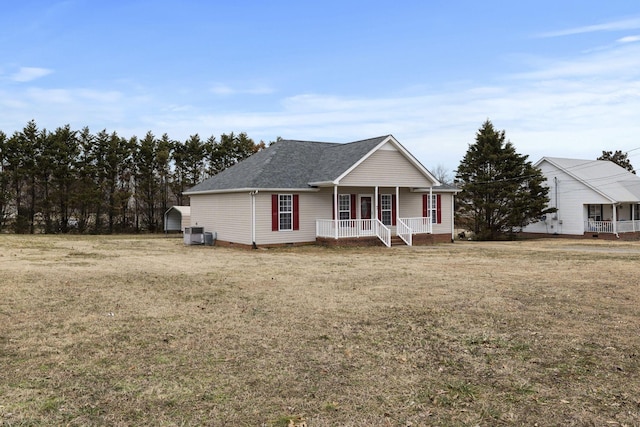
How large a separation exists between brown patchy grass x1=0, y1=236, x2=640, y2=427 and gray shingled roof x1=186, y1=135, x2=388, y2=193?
11.3 m

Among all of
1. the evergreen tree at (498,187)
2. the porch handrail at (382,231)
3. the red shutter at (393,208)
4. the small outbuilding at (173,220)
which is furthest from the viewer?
the small outbuilding at (173,220)

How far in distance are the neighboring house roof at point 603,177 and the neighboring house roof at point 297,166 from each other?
50.1 feet

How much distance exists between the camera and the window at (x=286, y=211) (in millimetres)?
22375

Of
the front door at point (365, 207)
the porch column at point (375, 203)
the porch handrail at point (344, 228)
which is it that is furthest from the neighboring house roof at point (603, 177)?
the porch handrail at point (344, 228)

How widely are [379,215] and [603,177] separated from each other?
21.1 meters

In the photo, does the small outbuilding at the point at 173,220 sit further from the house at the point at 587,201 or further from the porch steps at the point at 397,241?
the house at the point at 587,201

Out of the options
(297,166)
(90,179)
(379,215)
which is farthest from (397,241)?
(90,179)

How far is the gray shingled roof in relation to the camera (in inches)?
881

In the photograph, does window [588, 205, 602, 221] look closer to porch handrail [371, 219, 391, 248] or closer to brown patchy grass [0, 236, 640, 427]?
porch handrail [371, 219, 391, 248]

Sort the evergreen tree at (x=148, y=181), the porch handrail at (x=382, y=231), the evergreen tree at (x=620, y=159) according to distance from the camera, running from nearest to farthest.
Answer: the porch handrail at (x=382, y=231) → the evergreen tree at (x=148, y=181) → the evergreen tree at (x=620, y=159)

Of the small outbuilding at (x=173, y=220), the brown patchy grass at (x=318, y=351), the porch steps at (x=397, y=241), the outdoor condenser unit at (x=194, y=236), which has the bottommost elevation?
the brown patchy grass at (x=318, y=351)

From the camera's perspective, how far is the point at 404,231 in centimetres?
2395

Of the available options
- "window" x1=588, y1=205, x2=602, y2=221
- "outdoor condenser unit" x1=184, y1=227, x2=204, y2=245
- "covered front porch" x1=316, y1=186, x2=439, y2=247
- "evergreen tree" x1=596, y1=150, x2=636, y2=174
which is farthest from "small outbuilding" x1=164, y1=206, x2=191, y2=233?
"evergreen tree" x1=596, y1=150, x2=636, y2=174

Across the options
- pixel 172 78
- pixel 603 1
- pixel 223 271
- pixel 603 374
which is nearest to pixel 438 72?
pixel 603 1
